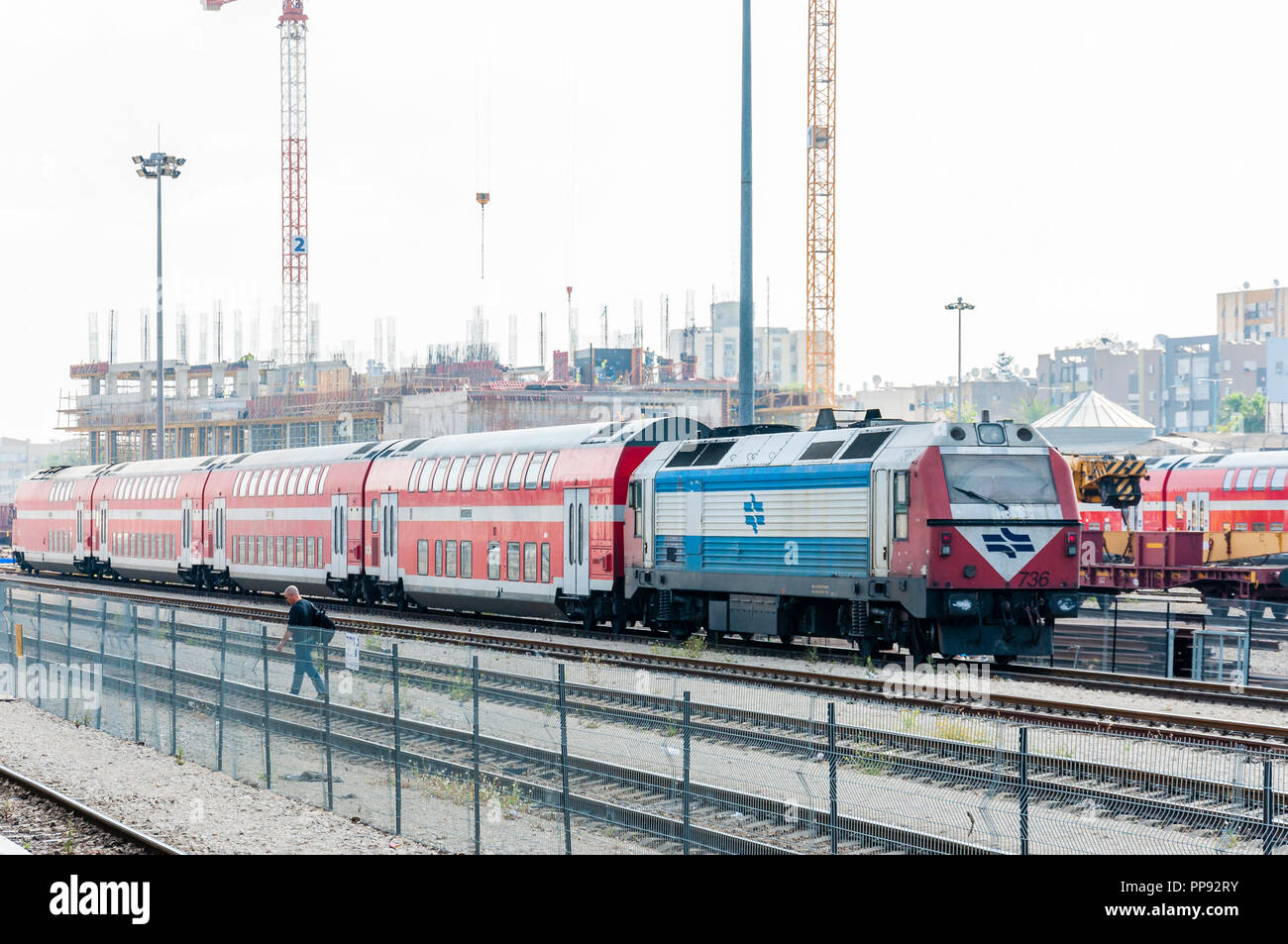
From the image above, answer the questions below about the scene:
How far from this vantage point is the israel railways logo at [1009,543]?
877 inches

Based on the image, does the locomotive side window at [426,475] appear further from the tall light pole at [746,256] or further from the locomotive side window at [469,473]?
the tall light pole at [746,256]

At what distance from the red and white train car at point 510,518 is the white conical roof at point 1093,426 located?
94.8 meters

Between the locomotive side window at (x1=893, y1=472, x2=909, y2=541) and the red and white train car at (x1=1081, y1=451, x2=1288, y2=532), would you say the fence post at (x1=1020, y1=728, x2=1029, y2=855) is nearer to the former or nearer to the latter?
the locomotive side window at (x1=893, y1=472, x2=909, y2=541)

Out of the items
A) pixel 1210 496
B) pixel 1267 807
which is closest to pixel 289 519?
pixel 1210 496

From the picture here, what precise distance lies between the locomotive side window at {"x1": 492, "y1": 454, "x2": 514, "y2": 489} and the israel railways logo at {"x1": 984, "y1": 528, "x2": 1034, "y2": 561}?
44.5 feet

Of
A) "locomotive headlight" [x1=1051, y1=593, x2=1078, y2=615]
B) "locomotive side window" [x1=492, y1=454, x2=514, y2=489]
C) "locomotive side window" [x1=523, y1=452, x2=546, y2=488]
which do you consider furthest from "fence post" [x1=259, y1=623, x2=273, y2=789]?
"locomotive side window" [x1=492, y1=454, x2=514, y2=489]

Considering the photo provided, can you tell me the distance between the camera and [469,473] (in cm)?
3450

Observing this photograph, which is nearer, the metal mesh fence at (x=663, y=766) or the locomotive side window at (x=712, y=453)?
the metal mesh fence at (x=663, y=766)

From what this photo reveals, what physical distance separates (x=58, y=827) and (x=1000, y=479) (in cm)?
1435

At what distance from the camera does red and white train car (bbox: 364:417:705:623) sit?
29.8m

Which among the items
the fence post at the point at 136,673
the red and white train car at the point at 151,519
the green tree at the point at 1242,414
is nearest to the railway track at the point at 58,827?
the fence post at the point at 136,673
